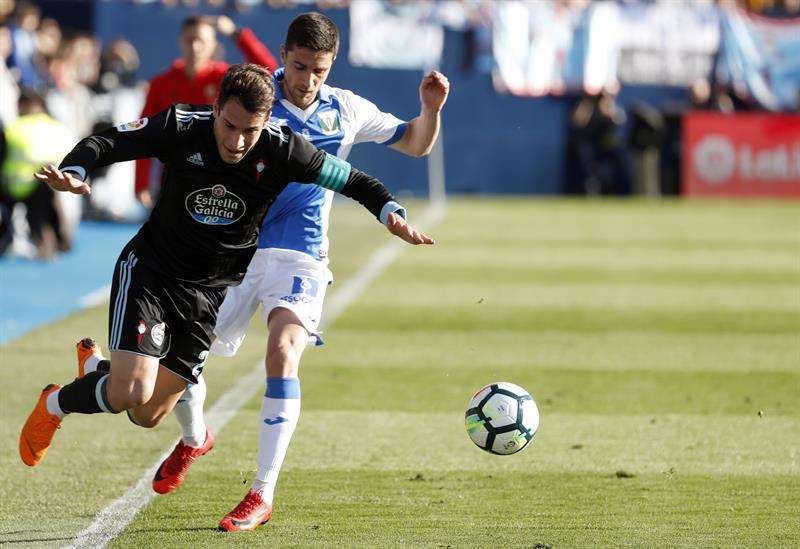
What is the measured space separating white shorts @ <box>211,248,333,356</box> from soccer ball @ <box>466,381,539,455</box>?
0.84 metres

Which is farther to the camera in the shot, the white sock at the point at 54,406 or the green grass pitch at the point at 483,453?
the white sock at the point at 54,406

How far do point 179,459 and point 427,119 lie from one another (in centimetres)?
194

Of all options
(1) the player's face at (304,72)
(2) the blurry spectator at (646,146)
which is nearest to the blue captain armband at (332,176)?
(1) the player's face at (304,72)

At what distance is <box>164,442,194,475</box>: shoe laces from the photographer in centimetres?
652

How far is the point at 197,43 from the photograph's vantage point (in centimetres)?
1070

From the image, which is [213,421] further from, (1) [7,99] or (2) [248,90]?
(1) [7,99]

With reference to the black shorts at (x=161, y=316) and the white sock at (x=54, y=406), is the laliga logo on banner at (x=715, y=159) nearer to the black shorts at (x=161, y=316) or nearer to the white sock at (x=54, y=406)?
the black shorts at (x=161, y=316)

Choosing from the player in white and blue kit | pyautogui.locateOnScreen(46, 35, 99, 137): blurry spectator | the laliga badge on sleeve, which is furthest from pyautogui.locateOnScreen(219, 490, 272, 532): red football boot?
pyautogui.locateOnScreen(46, 35, 99, 137): blurry spectator

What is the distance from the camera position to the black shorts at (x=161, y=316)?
5992mm

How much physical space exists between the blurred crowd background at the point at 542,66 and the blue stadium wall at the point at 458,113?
27 mm

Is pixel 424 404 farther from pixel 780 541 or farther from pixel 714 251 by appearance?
pixel 714 251

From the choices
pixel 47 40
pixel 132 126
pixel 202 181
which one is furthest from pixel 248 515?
pixel 47 40

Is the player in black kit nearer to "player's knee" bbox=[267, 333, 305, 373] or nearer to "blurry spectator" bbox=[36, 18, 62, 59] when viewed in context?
"player's knee" bbox=[267, 333, 305, 373]

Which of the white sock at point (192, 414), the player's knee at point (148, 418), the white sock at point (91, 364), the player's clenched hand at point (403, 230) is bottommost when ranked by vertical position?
the white sock at point (192, 414)
